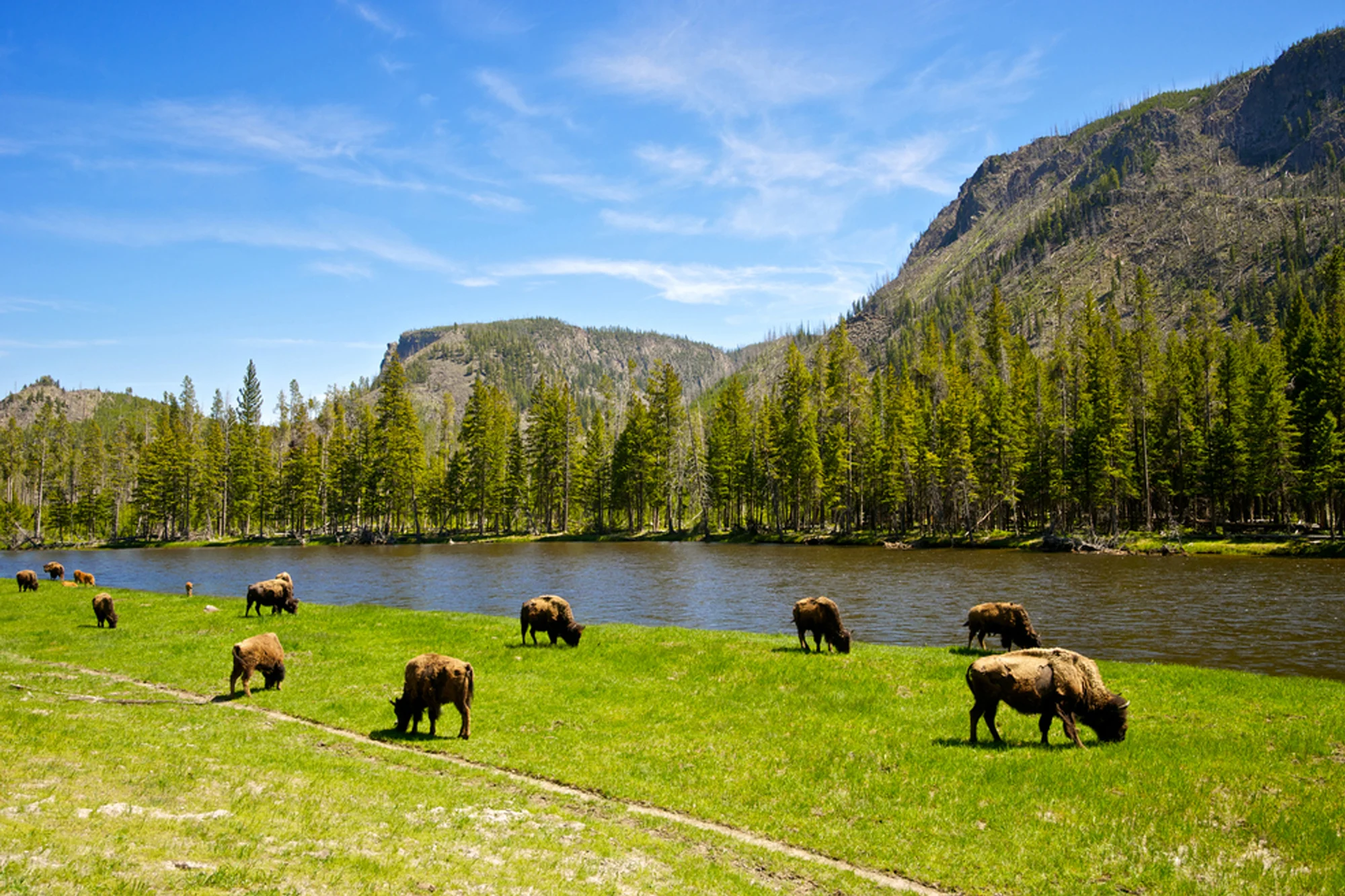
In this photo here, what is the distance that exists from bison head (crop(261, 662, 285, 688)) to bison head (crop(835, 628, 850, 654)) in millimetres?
16884

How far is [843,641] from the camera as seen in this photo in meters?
23.6

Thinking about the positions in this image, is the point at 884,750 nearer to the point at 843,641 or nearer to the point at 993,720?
the point at 993,720

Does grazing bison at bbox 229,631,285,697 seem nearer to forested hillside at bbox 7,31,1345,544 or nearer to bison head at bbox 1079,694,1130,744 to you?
bison head at bbox 1079,694,1130,744

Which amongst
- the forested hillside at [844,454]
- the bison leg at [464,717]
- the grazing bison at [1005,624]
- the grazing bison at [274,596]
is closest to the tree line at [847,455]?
the forested hillside at [844,454]

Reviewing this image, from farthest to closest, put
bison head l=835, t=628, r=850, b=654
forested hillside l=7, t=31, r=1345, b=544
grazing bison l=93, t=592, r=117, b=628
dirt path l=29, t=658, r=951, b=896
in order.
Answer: forested hillside l=7, t=31, r=1345, b=544, grazing bison l=93, t=592, r=117, b=628, bison head l=835, t=628, r=850, b=654, dirt path l=29, t=658, r=951, b=896

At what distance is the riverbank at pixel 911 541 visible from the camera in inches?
2502

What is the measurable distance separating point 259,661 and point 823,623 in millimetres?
16945

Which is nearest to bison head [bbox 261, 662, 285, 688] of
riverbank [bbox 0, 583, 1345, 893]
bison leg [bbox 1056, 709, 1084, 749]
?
riverbank [bbox 0, 583, 1345, 893]

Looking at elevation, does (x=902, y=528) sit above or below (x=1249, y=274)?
below

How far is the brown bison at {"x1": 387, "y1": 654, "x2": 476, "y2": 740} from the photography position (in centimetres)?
1588

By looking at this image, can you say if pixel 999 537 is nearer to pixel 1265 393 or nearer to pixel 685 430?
pixel 1265 393

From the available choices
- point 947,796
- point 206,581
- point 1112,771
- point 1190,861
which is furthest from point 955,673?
point 206,581

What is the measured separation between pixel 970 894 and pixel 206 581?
6199cm

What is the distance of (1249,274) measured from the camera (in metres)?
192
